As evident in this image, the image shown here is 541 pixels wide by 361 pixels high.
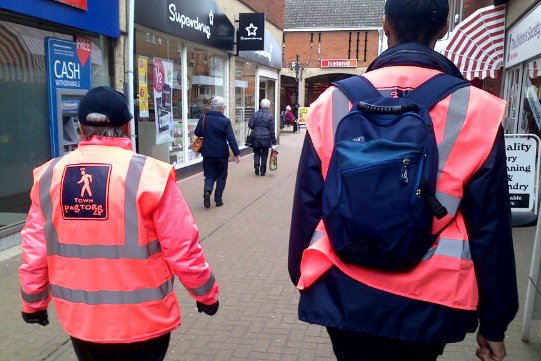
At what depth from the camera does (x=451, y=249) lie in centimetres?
156

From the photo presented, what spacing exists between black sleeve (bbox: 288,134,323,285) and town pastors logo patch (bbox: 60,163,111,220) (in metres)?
0.83

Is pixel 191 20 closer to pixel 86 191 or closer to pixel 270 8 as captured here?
pixel 270 8

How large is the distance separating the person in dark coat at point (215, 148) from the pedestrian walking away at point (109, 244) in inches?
237

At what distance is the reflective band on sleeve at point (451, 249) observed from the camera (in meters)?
1.55

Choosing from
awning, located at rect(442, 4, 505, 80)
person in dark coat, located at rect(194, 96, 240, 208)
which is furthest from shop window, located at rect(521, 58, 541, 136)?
person in dark coat, located at rect(194, 96, 240, 208)

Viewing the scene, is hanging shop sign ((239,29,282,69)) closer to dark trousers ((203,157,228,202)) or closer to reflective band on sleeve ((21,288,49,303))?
dark trousers ((203,157,228,202))

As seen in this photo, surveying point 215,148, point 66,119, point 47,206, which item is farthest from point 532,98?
point 47,206

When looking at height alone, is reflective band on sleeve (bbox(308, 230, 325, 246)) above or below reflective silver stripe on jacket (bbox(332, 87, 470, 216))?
below

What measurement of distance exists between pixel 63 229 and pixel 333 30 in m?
43.3

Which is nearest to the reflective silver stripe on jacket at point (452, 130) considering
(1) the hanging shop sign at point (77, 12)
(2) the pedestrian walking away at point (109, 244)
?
(2) the pedestrian walking away at point (109, 244)

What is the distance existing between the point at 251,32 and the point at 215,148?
6.30 metres

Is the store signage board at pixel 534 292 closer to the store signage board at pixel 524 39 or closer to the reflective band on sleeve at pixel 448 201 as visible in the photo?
the reflective band on sleeve at pixel 448 201

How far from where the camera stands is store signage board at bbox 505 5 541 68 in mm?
7688

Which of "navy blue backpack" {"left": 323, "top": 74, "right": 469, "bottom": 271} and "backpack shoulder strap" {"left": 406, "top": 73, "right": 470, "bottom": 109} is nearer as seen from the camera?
"navy blue backpack" {"left": 323, "top": 74, "right": 469, "bottom": 271}
